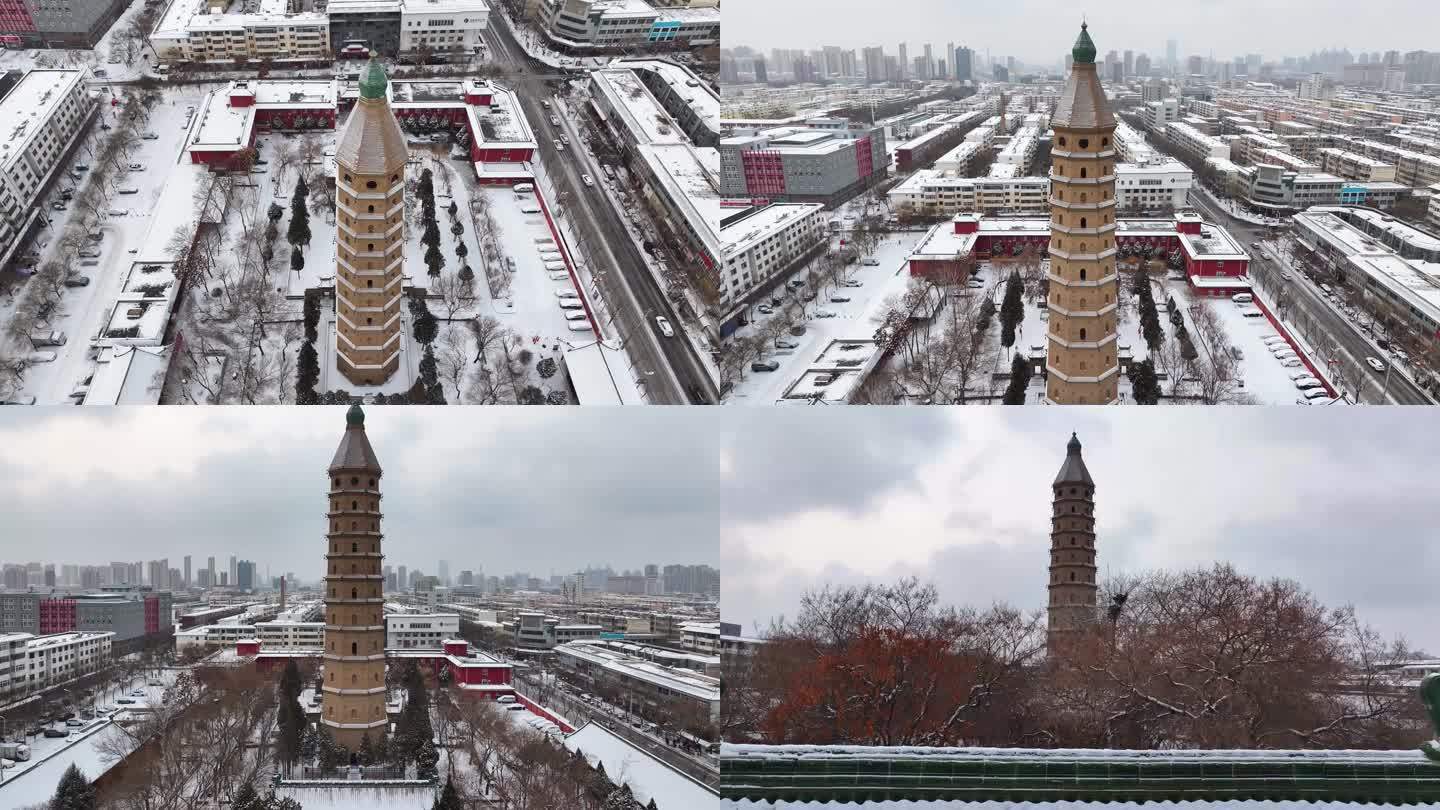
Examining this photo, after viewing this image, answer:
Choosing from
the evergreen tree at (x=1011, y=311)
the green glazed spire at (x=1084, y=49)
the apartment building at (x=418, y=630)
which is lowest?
the apartment building at (x=418, y=630)

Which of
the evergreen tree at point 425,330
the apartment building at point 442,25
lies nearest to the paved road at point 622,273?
the apartment building at point 442,25

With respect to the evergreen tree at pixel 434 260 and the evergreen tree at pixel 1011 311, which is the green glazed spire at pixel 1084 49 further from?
the evergreen tree at pixel 434 260

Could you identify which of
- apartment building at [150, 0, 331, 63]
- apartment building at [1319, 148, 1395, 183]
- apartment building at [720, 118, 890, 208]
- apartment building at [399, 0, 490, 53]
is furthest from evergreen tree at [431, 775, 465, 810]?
apartment building at [1319, 148, 1395, 183]

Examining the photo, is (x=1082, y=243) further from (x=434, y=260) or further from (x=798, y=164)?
(x=798, y=164)

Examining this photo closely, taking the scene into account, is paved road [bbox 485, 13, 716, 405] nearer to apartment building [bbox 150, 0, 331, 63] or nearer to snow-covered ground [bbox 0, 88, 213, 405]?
apartment building [bbox 150, 0, 331, 63]

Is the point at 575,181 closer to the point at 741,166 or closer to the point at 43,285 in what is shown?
the point at 741,166

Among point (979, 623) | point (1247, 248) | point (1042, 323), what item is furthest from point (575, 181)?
point (979, 623)
